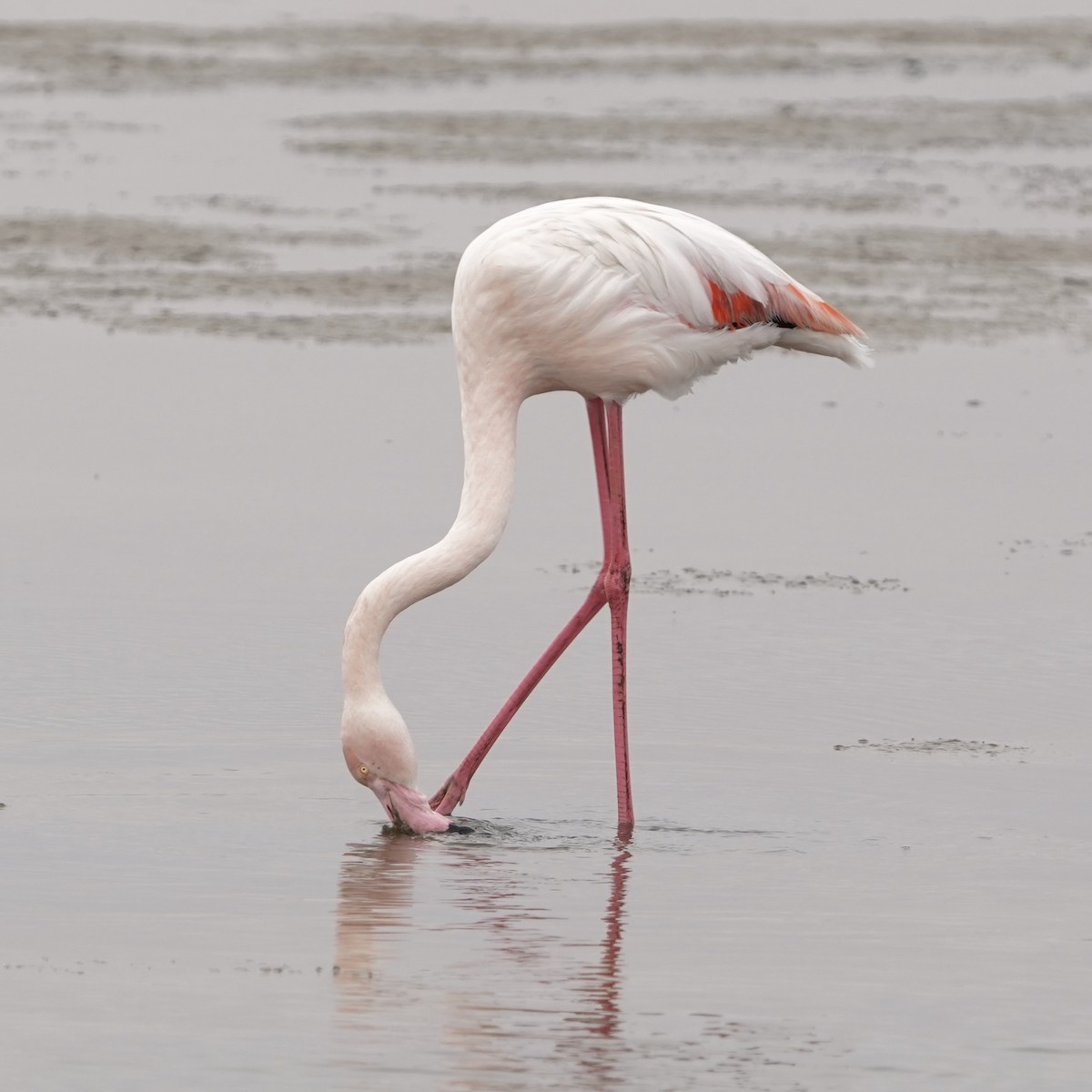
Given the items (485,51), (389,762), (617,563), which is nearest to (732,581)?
(617,563)

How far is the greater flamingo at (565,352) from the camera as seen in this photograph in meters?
7.10

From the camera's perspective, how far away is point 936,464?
12.2 meters

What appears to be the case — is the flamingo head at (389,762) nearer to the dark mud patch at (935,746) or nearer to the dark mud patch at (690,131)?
the dark mud patch at (935,746)

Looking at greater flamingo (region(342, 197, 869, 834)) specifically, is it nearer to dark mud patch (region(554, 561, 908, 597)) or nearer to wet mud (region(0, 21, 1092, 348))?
dark mud patch (region(554, 561, 908, 597))

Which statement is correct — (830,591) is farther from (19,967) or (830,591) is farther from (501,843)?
(19,967)

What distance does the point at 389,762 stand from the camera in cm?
706

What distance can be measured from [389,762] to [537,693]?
1.47 meters

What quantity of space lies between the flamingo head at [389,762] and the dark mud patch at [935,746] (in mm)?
1416

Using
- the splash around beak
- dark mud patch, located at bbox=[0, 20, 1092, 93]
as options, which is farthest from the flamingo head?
dark mud patch, located at bbox=[0, 20, 1092, 93]

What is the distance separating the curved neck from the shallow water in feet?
1.52

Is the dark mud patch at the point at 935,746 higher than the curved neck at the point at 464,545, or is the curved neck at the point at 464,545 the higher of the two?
the curved neck at the point at 464,545

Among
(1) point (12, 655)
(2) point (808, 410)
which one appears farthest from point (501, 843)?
(2) point (808, 410)

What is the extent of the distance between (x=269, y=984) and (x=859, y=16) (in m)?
33.5

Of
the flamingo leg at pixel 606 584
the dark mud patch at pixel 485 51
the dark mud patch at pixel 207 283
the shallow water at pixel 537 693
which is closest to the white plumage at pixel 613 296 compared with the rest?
the flamingo leg at pixel 606 584
